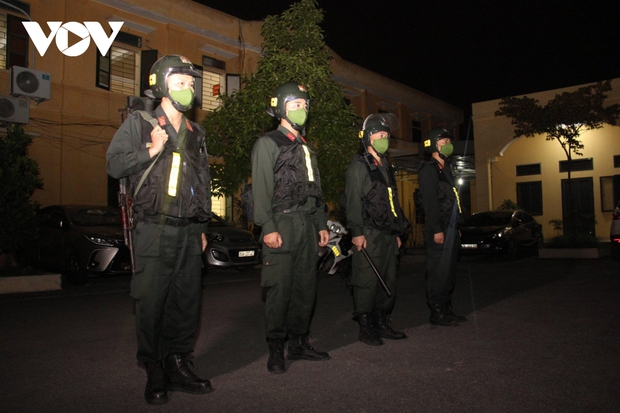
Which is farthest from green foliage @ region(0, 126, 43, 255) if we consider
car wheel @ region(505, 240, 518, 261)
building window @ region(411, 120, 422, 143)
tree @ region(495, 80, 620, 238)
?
building window @ region(411, 120, 422, 143)

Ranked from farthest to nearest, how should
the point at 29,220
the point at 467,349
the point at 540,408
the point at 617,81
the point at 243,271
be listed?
the point at 617,81, the point at 243,271, the point at 29,220, the point at 467,349, the point at 540,408

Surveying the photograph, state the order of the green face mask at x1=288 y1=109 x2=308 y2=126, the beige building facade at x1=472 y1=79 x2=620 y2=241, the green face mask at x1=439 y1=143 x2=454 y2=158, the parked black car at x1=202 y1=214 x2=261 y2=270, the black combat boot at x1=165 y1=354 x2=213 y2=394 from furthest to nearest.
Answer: the beige building facade at x1=472 y1=79 x2=620 y2=241 → the parked black car at x1=202 y1=214 x2=261 y2=270 → the green face mask at x1=439 y1=143 x2=454 y2=158 → the green face mask at x1=288 y1=109 x2=308 y2=126 → the black combat boot at x1=165 y1=354 x2=213 y2=394

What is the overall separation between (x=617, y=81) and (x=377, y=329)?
20.7 m

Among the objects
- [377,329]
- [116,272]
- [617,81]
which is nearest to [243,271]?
[116,272]

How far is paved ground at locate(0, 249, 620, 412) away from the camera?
3559 mm

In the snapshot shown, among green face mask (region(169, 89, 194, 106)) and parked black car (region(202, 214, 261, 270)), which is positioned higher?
green face mask (region(169, 89, 194, 106))

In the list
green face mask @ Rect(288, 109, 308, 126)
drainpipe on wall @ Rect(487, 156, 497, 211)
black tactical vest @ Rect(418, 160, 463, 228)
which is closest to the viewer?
green face mask @ Rect(288, 109, 308, 126)

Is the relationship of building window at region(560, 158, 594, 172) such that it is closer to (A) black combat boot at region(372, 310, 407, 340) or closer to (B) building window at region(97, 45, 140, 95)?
(B) building window at region(97, 45, 140, 95)

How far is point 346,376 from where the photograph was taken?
412cm

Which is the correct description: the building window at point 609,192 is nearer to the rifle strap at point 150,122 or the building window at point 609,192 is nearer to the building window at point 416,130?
the building window at point 416,130

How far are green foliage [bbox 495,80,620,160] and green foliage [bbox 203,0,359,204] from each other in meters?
8.40

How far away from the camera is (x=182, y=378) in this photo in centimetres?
382

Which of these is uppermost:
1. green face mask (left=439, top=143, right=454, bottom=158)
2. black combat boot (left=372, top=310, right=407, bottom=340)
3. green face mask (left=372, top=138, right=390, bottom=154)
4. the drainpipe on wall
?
the drainpipe on wall

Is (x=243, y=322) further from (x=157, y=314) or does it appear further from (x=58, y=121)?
(x=58, y=121)
